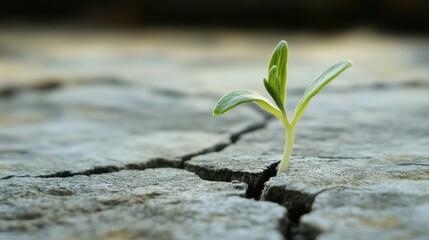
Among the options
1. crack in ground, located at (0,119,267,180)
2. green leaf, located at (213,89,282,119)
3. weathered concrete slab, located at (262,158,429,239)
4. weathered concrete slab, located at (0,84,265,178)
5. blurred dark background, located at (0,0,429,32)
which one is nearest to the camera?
weathered concrete slab, located at (262,158,429,239)

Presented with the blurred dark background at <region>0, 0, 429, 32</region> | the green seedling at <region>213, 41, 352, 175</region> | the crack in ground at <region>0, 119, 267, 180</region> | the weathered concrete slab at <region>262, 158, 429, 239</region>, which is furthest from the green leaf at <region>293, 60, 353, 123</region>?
the blurred dark background at <region>0, 0, 429, 32</region>

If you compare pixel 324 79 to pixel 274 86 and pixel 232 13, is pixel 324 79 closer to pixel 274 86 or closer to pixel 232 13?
pixel 274 86

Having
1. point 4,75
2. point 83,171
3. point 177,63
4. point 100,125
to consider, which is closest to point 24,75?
point 4,75

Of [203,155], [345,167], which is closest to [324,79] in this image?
[345,167]

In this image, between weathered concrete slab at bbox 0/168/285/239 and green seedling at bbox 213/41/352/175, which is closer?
weathered concrete slab at bbox 0/168/285/239

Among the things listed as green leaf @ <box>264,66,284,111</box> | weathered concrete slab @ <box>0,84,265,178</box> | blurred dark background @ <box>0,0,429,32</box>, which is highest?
blurred dark background @ <box>0,0,429,32</box>

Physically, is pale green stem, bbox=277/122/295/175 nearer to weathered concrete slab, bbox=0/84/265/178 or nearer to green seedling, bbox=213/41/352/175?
green seedling, bbox=213/41/352/175

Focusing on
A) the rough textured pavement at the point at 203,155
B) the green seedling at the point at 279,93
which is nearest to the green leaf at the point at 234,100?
the green seedling at the point at 279,93

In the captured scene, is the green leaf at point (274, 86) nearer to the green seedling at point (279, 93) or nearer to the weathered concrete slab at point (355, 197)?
the green seedling at point (279, 93)

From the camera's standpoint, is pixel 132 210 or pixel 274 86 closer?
pixel 132 210
